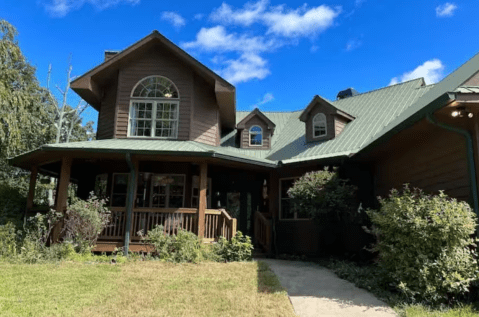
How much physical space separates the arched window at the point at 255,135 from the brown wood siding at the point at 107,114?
18.2 feet

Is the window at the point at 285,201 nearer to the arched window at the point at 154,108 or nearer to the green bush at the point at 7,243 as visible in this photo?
the arched window at the point at 154,108

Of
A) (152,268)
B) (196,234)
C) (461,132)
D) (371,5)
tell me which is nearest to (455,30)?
(371,5)

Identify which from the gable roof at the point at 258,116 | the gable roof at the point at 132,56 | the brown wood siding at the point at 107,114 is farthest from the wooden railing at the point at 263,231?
the brown wood siding at the point at 107,114

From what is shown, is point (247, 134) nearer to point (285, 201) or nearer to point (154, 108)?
→ point (285, 201)

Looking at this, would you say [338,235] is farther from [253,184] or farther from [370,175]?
[253,184]

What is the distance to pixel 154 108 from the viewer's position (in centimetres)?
1239

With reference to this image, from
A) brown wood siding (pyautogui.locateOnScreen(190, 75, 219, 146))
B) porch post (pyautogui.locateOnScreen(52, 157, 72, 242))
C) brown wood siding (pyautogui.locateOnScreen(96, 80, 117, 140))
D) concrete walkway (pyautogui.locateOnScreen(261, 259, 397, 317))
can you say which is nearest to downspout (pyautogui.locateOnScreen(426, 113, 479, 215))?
concrete walkway (pyautogui.locateOnScreen(261, 259, 397, 317))

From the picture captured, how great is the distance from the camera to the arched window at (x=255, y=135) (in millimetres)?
14578

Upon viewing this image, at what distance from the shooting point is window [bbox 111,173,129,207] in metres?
12.2

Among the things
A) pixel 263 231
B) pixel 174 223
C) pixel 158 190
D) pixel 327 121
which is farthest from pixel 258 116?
pixel 174 223

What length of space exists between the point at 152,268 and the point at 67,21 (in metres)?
14.6

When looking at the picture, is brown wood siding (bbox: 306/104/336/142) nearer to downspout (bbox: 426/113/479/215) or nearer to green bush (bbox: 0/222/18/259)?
downspout (bbox: 426/113/479/215)

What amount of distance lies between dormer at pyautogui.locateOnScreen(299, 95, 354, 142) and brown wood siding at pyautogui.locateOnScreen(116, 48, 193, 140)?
14.9 ft

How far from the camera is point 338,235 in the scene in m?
10.1
